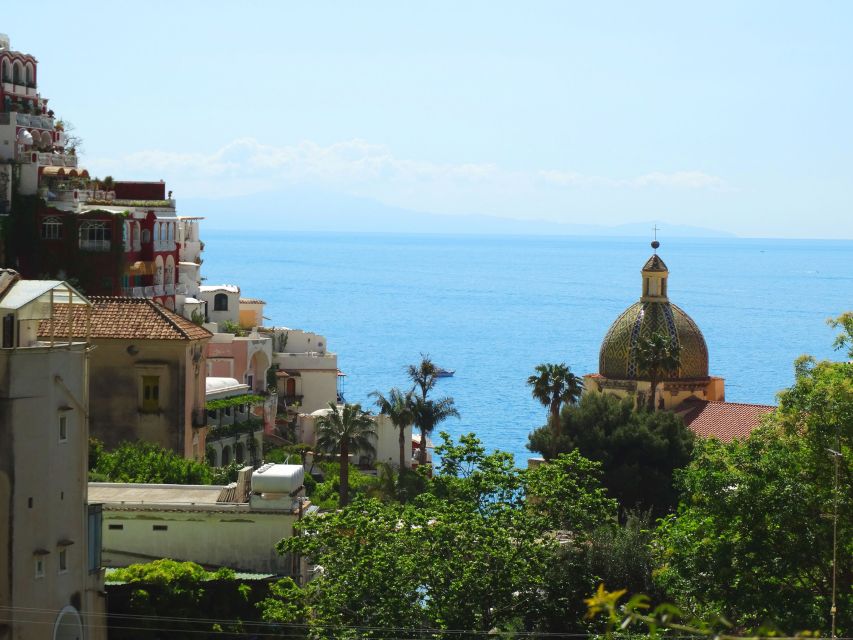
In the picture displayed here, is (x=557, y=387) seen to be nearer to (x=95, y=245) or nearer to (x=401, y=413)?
(x=401, y=413)

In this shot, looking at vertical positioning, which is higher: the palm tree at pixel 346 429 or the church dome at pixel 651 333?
the church dome at pixel 651 333

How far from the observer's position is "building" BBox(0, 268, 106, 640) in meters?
25.2

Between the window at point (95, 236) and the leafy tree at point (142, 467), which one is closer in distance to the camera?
the leafy tree at point (142, 467)

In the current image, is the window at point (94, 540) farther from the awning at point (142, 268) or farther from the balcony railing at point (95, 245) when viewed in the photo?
the awning at point (142, 268)

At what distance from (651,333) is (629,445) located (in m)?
11.6

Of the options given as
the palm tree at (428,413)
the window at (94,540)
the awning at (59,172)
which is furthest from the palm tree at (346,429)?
the window at (94,540)

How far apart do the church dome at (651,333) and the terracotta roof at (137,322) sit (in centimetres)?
2404

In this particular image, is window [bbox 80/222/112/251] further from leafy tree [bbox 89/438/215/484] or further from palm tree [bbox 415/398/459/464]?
leafy tree [bbox 89/438/215/484]

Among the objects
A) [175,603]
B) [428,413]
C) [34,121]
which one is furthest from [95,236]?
[175,603]

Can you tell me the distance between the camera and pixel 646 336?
2596 inches

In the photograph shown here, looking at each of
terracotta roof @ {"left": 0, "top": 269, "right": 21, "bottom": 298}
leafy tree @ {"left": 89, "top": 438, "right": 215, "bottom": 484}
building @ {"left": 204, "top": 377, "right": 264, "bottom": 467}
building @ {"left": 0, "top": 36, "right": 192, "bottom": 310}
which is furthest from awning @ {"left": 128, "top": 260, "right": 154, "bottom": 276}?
terracotta roof @ {"left": 0, "top": 269, "right": 21, "bottom": 298}

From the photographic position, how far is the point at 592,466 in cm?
3475

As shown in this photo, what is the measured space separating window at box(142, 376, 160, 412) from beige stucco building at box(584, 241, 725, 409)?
2495cm

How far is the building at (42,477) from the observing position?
2523 cm
